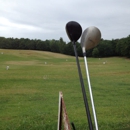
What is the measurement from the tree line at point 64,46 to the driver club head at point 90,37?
56345 mm

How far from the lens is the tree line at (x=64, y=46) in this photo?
61159 mm

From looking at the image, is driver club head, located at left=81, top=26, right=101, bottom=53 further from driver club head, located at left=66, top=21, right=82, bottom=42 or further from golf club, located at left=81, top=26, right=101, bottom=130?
driver club head, located at left=66, top=21, right=82, bottom=42

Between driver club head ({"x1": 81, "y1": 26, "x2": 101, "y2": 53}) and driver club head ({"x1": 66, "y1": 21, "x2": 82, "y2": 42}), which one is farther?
driver club head ({"x1": 66, "y1": 21, "x2": 82, "y2": 42})

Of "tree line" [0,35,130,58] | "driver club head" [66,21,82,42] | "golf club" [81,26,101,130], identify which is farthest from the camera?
"tree line" [0,35,130,58]

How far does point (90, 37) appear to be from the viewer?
10.6 ft

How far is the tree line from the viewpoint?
61.2 metres

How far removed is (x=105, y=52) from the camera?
2480 inches

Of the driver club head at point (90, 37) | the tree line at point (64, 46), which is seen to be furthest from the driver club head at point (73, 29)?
the tree line at point (64, 46)

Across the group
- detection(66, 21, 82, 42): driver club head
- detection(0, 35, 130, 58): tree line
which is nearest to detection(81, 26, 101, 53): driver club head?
detection(66, 21, 82, 42): driver club head

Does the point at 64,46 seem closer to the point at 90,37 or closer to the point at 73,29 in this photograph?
the point at 73,29

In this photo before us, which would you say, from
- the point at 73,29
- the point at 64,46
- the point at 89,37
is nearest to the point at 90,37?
the point at 89,37

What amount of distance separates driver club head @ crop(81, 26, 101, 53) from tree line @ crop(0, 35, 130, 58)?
56.3 metres

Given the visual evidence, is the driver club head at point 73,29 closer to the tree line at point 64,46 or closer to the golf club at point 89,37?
the golf club at point 89,37

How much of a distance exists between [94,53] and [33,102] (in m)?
53.7
